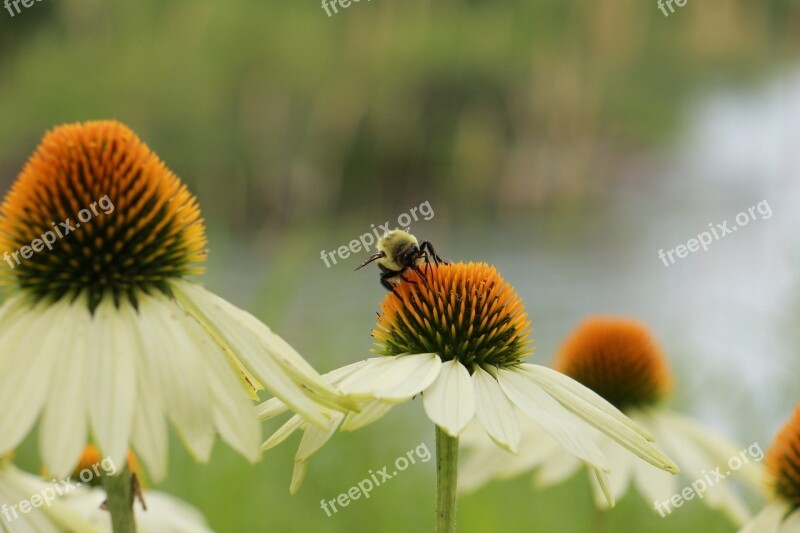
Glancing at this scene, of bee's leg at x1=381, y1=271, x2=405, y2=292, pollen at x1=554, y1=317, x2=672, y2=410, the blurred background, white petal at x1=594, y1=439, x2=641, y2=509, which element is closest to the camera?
bee's leg at x1=381, y1=271, x2=405, y2=292

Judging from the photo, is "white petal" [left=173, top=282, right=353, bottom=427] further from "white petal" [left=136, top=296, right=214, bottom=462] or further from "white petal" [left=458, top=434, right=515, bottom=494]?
"white petal" [left=458, top=434, right=515, bottom=494]

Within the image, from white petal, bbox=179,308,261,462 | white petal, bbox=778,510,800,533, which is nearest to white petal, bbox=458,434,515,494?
white petal, bbox=778,510,800,533

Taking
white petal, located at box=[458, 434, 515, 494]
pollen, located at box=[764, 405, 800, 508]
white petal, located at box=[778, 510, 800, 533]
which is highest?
white petal, located at box=[458, 434, 515, 494]

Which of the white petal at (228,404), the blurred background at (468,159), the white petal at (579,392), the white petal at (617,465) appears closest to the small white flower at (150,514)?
the white petal at (228,404)


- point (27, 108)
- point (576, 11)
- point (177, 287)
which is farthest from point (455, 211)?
point (177, 287)

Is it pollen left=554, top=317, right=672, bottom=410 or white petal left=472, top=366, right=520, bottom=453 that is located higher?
white petal left=472, top=366, right=520, bottom=453
